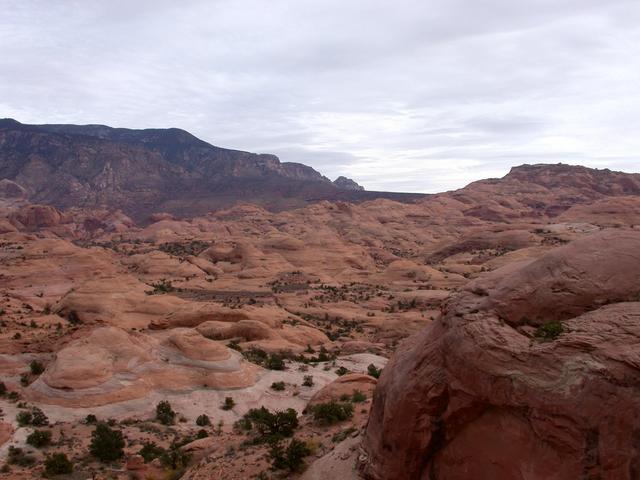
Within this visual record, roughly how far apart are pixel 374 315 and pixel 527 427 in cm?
4279

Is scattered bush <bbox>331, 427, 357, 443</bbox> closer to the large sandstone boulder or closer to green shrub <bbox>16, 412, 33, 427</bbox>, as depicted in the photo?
green shrub <bbox>16, 412, 33, 427</bbox>

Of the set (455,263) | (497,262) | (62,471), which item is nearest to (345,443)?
(62,471)

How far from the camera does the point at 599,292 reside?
9.95 m

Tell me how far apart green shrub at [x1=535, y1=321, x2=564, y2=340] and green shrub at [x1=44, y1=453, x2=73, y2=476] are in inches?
600

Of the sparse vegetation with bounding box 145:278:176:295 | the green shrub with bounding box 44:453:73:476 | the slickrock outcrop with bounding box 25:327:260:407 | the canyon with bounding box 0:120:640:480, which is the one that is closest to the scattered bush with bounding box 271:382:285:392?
the canyon with bounding box 0:120:640:480

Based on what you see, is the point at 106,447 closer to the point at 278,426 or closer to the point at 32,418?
the point at 32,418

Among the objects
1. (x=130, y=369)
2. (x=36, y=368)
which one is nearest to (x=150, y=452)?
(x=130, y=369)

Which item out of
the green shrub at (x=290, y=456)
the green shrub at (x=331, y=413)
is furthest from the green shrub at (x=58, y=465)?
the green shrub at (x=331, y=413)

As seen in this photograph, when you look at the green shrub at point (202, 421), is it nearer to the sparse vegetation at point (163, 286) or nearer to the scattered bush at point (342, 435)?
the scattered bush at point (342, 435)

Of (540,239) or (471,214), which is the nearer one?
(540,239)

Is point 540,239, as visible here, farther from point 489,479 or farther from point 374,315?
point 489,479

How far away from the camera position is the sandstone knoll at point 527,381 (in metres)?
8.31

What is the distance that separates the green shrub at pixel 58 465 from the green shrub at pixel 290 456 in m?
7.21

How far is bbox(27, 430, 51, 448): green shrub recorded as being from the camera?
18859mm
